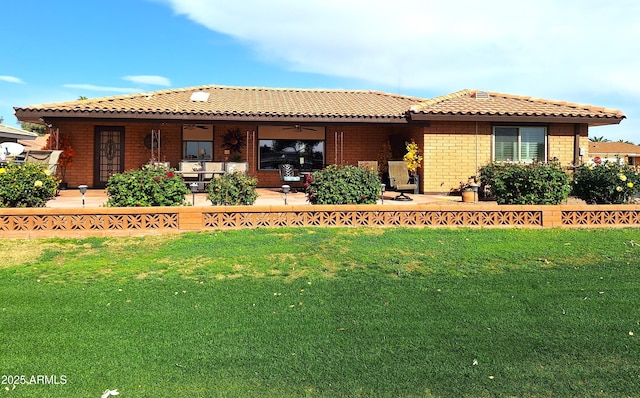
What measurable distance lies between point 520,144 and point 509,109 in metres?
1.14

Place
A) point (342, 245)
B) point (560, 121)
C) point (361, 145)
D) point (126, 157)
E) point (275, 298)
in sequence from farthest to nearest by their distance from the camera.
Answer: point (361, 145)
point (126, 157)
point (560, 121)
point (342, 245)
point (275, 298)

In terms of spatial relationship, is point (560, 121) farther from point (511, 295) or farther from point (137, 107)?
point (137, 107)

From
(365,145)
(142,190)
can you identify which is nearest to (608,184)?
(142,190)

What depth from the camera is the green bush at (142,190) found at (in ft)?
24.6

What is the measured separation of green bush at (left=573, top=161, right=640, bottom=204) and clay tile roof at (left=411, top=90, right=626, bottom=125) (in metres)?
4.96

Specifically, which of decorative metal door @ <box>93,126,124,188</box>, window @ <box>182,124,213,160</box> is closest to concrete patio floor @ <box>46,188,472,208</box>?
decorative metal door @ <box>93,126,124,188</box>

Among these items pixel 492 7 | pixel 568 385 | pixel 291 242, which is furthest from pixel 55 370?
pixel 492 7

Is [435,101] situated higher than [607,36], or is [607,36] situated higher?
[607,36]

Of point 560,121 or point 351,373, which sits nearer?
point 351,373

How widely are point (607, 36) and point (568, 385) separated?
14525 mm

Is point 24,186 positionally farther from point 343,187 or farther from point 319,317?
point 319,317

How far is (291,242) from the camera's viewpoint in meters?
6.59

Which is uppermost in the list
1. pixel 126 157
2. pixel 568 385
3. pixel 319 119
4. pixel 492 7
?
pixel 492 7

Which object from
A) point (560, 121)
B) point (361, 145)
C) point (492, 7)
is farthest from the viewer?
point (361, 145)
